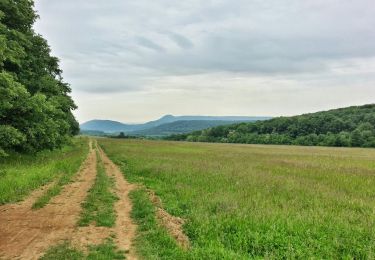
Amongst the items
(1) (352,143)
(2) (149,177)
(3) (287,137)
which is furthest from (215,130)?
(2) (149,177)

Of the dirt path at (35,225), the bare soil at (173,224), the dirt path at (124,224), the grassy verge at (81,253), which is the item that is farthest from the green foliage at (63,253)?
the bare soil at (173,224)

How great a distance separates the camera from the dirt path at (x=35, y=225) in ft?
27.3

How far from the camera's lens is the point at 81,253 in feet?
26.2

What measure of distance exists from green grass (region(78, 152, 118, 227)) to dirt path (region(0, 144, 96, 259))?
30 cm

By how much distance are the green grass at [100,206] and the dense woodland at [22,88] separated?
5.50 m

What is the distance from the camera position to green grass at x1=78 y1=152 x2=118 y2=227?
1091 cm

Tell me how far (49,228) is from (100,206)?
3.11 m

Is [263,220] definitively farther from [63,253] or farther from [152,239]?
[63,253]

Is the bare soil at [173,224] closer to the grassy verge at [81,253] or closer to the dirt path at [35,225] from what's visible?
the grassy verge at [81,253]

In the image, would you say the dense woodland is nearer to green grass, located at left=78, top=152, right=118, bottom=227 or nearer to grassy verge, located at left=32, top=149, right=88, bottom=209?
grassy verge, located at left=32, top=149, right=88, bottom=209

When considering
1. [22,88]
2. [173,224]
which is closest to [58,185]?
[22,88]

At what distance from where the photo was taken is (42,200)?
1370cm

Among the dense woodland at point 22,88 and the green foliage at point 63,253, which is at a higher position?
the dense woodland at point 22,88

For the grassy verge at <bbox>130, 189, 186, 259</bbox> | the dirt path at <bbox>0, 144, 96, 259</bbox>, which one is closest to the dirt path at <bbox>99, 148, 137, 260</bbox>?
the grassy verge at <bbox>130, 189, 186, 259</bbox>
